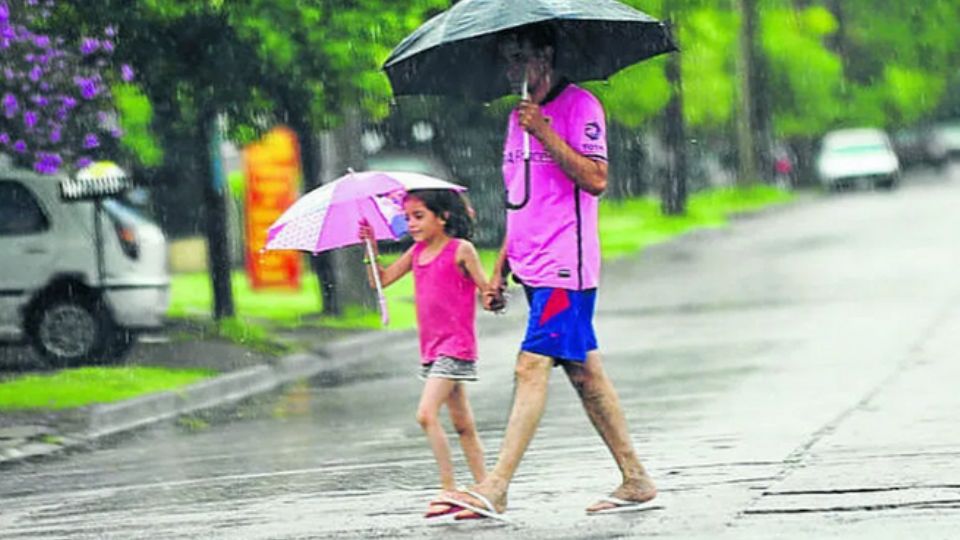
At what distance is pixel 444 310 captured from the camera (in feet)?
29.7

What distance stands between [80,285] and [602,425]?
10915 mm

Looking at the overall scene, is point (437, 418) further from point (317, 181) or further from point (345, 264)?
point (317, 181)

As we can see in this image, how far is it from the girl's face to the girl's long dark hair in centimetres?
2

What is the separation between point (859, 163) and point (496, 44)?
48378 millimetres

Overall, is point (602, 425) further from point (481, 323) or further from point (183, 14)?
point (481, 323)

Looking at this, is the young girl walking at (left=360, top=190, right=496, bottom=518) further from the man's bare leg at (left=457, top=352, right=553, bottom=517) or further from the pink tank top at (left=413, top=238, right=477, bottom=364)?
the man's bare leg at (left=457, top=352, right=553, bottom=517)

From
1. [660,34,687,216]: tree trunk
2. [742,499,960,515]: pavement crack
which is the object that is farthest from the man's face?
[660,34,687,216]: tree trunk

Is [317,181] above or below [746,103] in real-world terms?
below

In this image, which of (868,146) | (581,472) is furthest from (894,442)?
(868,146)

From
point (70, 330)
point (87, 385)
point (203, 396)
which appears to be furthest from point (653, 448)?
point (70, 330)

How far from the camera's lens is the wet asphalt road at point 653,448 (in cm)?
861

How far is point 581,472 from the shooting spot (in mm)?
10219

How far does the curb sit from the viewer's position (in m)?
14.2

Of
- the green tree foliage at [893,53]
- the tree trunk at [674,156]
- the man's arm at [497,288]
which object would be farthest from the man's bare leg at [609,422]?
the green tree foliage at [893,53]
